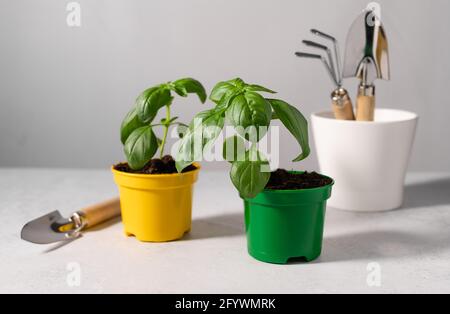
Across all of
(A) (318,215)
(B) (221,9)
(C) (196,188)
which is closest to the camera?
(A) (318,215)

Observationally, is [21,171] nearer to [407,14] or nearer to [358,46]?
[358,46]

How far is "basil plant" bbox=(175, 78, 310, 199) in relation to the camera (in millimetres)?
946

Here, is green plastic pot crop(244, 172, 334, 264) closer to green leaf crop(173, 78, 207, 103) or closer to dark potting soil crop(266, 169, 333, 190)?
dark potting soil crop(266, 169, 333, 190)

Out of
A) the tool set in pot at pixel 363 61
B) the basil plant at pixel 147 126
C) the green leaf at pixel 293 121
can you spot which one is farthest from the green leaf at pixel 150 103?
the tool set in pot at pixel 363 61

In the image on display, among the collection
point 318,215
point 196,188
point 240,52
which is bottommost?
point 196,188

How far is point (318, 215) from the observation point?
1036mm

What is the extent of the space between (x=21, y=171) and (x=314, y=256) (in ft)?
3.38

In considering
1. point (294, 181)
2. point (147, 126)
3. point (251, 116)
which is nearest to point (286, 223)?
point (294, 181)

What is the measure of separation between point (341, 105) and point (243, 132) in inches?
19.7

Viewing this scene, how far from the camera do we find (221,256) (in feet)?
3.55

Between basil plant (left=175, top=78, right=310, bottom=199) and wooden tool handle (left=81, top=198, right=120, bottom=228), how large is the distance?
332 millimetres

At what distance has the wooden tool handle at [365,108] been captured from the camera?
138 centimetres
